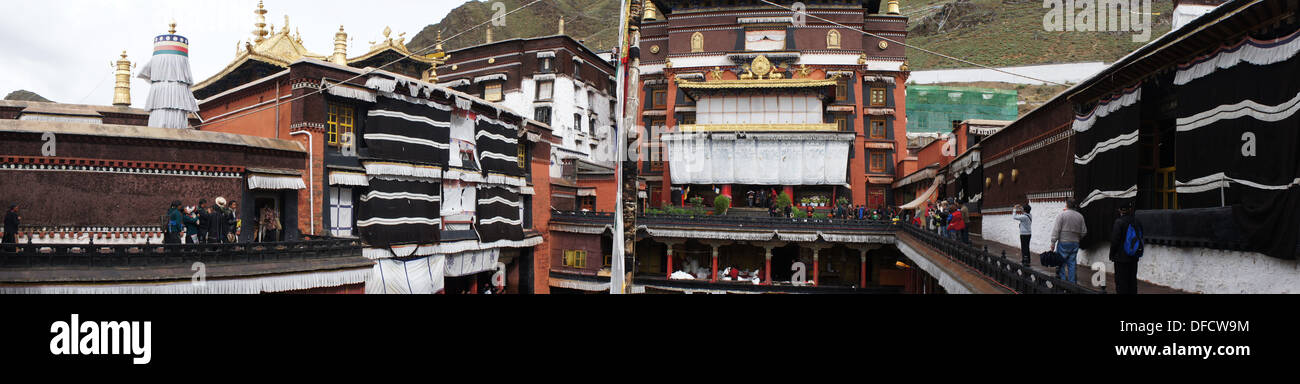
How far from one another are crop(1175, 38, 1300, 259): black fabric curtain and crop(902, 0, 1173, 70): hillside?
220 feet

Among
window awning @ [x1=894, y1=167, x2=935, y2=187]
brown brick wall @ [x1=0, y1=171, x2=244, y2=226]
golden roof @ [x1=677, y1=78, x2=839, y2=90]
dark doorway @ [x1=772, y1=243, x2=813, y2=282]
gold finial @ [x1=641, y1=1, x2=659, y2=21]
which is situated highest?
gold finial @ [x1=641, y1=1, x2=659, y2=21]

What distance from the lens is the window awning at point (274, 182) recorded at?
1711 cm

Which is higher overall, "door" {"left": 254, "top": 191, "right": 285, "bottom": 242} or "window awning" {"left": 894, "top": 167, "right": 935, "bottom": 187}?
"window awning" {"left": 894, "top": 167, "right": 935, "bottom": 187}

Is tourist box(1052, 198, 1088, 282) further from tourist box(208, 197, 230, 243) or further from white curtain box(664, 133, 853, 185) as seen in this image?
white curtain box(664, 133, 853, 185)

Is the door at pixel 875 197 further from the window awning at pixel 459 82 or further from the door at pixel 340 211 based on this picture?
the door at pixel 340 211

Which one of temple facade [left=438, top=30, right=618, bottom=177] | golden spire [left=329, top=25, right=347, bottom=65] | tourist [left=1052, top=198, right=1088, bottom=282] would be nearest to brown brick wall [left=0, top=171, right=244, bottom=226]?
golden spire [left=329, top=25, right=347, bottom=65]

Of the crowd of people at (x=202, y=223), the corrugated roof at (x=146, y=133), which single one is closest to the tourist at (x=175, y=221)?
the crowd of people at (x=202, y=223)

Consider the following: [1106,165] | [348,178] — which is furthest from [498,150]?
[1106,165]

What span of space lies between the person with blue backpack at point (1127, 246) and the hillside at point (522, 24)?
334ft

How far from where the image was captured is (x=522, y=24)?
4387 inches

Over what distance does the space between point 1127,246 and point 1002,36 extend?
279 ft

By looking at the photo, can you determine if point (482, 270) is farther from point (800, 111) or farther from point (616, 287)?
point (800, 111)

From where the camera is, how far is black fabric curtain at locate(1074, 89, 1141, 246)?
1156 cm
